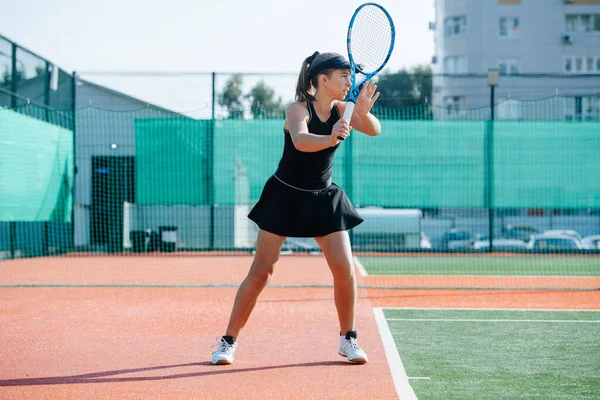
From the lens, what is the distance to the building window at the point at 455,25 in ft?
147

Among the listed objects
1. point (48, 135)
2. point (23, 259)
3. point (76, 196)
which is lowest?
point (23, 259)

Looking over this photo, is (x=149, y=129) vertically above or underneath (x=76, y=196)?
above

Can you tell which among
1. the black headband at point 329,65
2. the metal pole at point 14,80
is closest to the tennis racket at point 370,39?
the black headband at point 329,65

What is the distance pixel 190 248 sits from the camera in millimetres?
17688

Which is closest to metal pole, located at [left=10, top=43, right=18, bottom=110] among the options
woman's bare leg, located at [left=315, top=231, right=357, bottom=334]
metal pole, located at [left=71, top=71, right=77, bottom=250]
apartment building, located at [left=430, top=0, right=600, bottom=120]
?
metal pole, located at [left=71, top=71, right=77, bottom=250]

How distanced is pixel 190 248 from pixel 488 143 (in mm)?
6548

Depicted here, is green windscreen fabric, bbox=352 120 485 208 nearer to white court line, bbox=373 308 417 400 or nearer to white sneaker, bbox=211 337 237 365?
white court line, bbox=373 308 417 400

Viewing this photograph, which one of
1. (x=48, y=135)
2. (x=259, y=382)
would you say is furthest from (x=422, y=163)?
(x=259, y=382)

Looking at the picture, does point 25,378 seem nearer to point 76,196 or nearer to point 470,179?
point 470,179

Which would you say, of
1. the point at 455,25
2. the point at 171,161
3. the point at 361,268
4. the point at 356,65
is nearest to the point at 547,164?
the point at 361,268

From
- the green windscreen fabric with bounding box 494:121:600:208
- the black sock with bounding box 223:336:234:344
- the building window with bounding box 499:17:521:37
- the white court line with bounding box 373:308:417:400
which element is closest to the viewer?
the white court line with bounding box 373:308:417:400

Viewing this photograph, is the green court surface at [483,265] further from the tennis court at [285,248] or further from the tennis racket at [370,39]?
the tennis racket at [370,39]

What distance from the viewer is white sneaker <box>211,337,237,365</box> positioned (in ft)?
17.1

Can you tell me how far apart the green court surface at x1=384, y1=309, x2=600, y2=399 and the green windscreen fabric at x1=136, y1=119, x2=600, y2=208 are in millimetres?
7217
